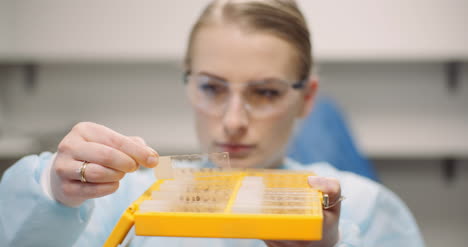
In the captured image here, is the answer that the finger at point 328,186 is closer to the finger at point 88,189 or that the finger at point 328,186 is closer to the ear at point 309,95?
the finger at point 88,189

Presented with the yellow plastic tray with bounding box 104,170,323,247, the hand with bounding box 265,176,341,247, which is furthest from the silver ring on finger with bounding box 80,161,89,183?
the hand with bounding box 265,176,341,247

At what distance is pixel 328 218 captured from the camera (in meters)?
0.57

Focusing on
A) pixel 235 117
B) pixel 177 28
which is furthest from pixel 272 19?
pixel 177 28

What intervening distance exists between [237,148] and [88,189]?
430mm

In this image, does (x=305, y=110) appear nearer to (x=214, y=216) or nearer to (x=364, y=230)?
(x=364, y=230)

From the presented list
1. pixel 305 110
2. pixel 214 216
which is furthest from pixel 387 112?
pixel 214 216

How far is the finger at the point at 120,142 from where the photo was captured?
521 mm

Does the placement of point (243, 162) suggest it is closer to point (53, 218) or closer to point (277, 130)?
point (277, 130)

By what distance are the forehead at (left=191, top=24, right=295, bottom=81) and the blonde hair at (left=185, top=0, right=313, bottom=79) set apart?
0.02 meters

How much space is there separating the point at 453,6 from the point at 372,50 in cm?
51

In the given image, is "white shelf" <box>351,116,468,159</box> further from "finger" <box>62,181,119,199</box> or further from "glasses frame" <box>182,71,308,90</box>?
"finger" <box>62,181,119,199</box>

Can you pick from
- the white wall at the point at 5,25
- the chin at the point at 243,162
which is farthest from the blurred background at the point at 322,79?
the chin at the point at 243,162

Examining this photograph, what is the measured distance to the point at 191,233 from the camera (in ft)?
1.40

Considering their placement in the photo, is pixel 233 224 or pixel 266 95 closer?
pixel 233 224
